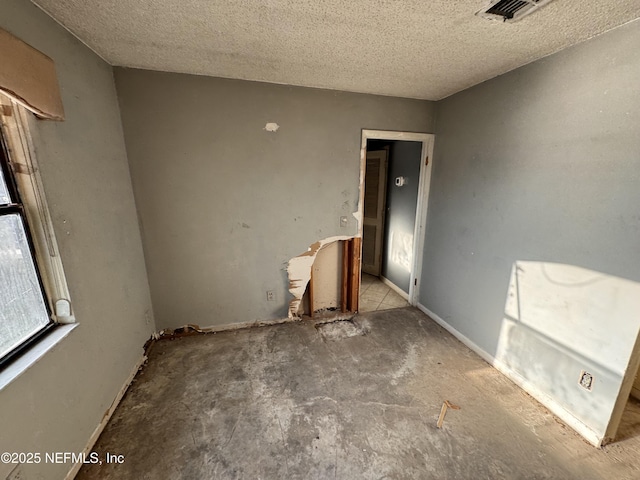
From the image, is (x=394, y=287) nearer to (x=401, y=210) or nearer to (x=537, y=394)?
(x=401, y=210)

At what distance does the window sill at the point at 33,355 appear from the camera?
1.02 m

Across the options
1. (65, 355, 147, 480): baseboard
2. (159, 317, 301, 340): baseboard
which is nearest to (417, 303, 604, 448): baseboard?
(159, 317, 301, 340): baseboard

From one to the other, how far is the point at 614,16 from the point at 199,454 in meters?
3.18

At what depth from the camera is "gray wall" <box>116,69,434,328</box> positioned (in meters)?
2.12

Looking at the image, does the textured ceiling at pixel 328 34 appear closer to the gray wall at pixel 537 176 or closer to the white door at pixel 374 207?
the gray wall at pixel 537 176

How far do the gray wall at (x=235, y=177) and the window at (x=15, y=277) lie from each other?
1.01m

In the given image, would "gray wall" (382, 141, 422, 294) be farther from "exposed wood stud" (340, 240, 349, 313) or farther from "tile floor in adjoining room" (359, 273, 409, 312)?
"exposed wood stud" (340, 240, 349, 313)

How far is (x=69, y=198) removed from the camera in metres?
1.42

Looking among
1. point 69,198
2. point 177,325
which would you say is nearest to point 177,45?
point 69,198

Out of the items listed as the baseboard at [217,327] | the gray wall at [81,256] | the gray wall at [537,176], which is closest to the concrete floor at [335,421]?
the baseboard at [217,327]

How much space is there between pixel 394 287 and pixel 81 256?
3.35 m

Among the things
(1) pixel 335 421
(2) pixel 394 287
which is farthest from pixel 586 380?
(2) pixel 394 287

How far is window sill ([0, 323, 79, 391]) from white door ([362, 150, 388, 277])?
11.1 ft

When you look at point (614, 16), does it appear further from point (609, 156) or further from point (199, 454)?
point (199, 454)
